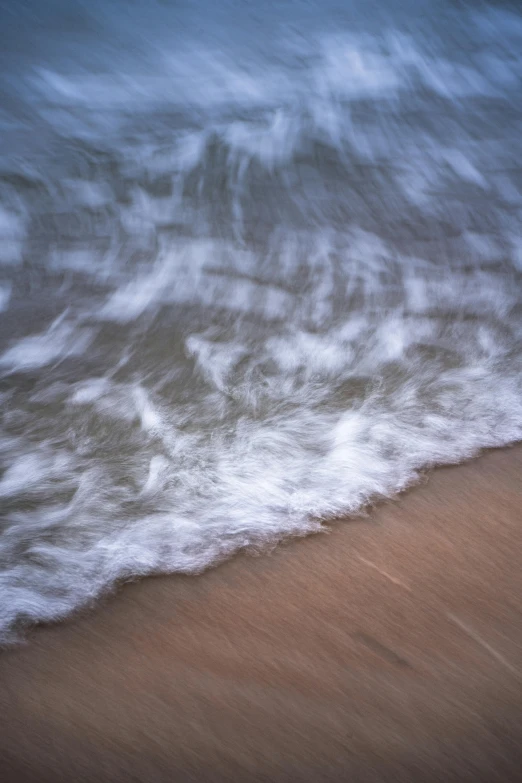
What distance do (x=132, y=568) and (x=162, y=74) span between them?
7.08 ft

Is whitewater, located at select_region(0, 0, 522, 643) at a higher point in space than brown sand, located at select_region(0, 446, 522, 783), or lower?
higher

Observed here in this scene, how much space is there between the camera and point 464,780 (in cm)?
95

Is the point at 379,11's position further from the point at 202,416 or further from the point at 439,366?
the point at 202,416

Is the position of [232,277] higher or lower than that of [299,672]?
higher

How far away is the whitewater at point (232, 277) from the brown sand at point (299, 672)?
72mm

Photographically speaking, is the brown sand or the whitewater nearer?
the brown sand

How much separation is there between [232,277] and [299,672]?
999 millimetres

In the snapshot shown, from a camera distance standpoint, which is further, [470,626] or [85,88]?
[85,88]

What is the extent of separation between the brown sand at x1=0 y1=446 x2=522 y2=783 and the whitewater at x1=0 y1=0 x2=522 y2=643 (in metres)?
0.07

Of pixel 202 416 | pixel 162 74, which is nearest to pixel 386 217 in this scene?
pixel 202 416

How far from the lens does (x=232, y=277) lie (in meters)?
1.70

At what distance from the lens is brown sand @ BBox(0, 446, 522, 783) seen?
0.95m

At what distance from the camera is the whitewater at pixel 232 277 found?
119 centimetres

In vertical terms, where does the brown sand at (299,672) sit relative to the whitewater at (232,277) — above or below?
below
